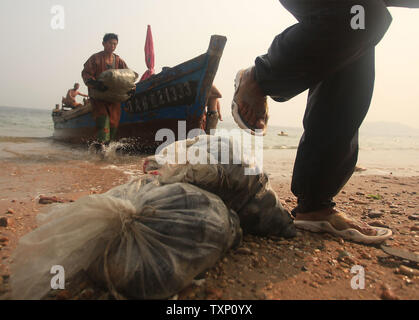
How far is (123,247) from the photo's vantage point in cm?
92

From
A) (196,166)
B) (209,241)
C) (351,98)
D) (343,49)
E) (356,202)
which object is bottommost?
(356,202)

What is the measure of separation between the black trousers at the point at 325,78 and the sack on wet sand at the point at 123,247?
69 cm

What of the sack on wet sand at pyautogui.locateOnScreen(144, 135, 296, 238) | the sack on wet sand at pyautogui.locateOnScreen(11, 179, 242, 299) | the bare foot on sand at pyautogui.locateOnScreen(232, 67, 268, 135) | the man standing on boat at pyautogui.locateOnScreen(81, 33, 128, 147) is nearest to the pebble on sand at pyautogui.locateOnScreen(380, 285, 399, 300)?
the sack on wet sand at pyautogui.locateOnScreen(144, 135, 296, 238)

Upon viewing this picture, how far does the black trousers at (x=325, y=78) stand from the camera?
3.57 feet

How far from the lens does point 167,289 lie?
35.1 inches

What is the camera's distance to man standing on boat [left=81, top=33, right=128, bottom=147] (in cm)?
547

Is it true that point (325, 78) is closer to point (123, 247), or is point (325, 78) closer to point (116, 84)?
point (123, 247)

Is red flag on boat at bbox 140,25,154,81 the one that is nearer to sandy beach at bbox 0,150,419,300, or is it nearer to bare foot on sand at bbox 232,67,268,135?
sandy beach at bbox 0,150,419,300

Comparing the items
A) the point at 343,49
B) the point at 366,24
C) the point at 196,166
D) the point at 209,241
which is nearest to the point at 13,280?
the point at 209,241

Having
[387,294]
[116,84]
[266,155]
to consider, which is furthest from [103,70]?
[387,294]

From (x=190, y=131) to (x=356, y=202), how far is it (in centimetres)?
503

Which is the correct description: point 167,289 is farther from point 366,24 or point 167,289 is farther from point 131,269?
point 366,24

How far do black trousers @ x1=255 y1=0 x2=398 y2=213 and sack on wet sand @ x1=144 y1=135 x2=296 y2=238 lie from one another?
0.26 metres

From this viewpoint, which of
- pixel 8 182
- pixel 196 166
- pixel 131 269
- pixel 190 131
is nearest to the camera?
pixel 131 269
